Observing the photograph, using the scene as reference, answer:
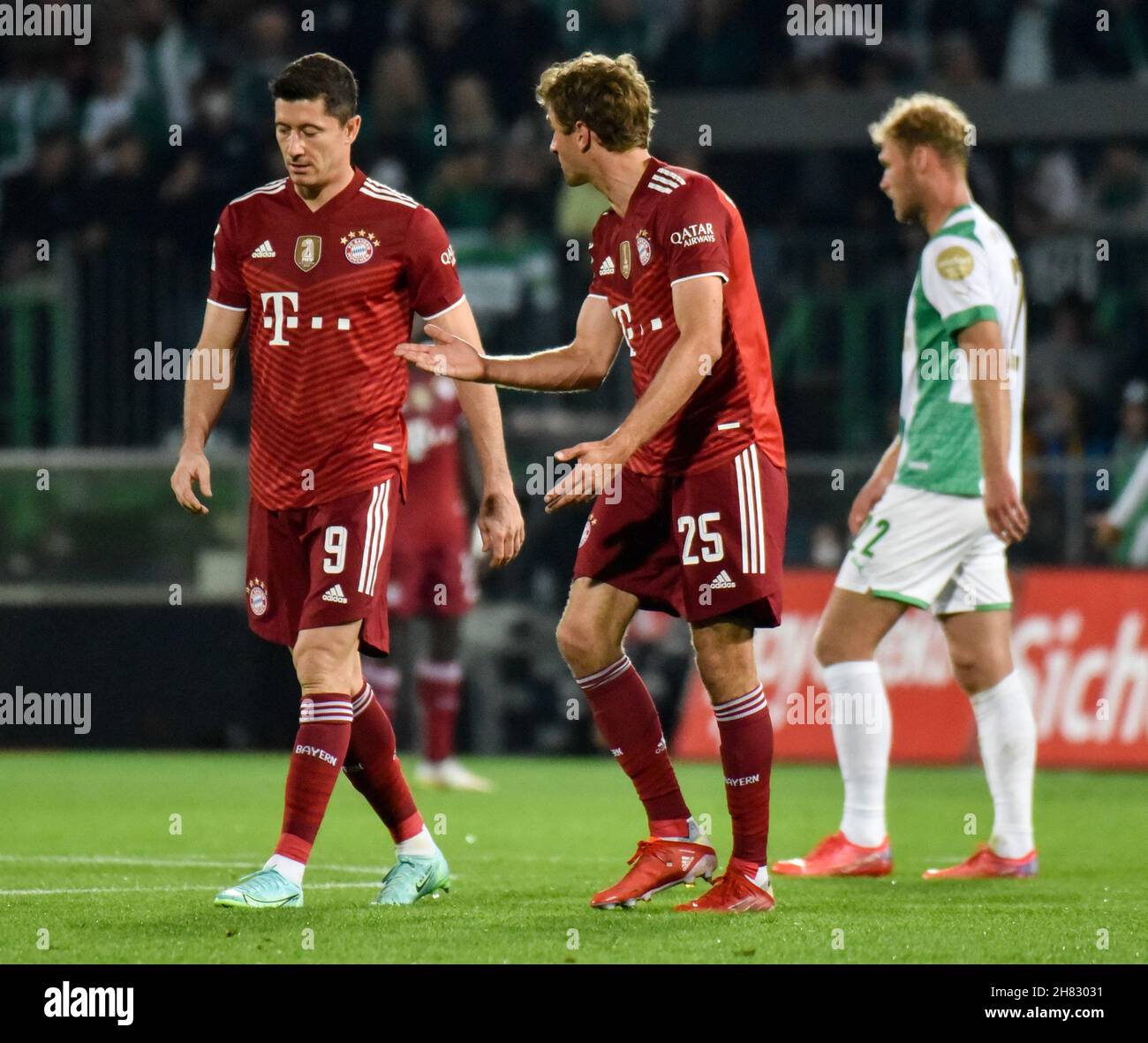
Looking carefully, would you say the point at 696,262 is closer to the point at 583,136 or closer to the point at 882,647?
the point at 583,136

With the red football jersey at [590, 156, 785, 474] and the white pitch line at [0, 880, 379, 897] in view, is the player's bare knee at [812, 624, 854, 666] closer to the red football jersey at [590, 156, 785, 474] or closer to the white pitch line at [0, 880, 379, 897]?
the red football jersey at [590, 156, 785, 474]

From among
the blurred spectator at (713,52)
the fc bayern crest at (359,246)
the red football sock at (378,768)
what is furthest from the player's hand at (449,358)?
the blurred spectator at (713,52)

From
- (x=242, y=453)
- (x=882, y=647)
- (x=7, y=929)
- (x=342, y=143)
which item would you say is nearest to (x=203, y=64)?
(x=242, y=453)

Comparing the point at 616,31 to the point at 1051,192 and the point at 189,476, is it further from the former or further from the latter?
the point at 189,476

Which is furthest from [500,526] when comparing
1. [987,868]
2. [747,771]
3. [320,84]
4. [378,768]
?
[987,868]

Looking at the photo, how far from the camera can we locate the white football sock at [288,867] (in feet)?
17.9

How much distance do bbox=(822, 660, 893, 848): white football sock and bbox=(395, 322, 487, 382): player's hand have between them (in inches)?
81.6

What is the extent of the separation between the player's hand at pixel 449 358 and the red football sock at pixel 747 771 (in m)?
1.13

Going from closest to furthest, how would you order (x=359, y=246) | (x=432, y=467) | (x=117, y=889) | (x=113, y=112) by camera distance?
1. (x=359, y=246)
2. (x=117, y=889)
3. (x=432, y=467)
4. (x=113, y=112)

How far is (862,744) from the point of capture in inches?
271

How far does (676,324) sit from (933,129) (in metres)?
1.73

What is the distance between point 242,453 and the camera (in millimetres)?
12898

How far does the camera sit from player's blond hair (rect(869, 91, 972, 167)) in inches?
272

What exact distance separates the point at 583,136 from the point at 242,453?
750 cm
